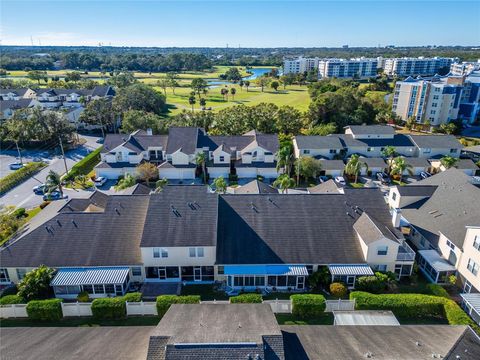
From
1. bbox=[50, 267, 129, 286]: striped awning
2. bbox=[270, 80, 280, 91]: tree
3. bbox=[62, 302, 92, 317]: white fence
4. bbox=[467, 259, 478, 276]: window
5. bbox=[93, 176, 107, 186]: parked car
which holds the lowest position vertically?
bbox=[93, 176, 107, 186]: parked car

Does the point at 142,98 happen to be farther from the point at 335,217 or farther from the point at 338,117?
the point at 335,217

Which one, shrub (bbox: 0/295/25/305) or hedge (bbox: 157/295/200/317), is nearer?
hedge (bbox: 157/295/200/317)

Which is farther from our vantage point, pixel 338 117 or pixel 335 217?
pixel 338 117

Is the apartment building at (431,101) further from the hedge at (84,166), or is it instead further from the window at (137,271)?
the window at (137,271)

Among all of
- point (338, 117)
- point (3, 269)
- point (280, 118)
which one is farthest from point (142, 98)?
point (3, 269)

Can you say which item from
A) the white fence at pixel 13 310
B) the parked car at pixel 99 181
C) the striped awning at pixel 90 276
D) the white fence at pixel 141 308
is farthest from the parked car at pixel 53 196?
the white fence at pixel 141 308

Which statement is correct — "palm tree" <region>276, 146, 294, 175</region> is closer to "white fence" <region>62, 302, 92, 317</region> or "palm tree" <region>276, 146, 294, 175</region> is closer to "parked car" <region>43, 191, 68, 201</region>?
"parked car" <region>43, 191, 68, 201</region>

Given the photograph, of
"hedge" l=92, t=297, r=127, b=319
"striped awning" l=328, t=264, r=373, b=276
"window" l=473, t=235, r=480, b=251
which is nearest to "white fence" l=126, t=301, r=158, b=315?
"hedge" l=92, t=297, r=127, b=319
